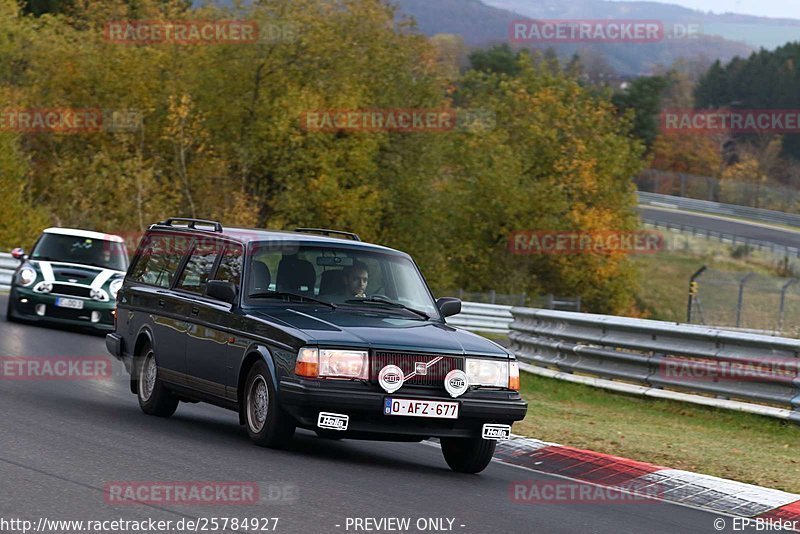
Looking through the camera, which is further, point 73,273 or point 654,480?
point 73,273

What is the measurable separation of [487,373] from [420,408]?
621 mm

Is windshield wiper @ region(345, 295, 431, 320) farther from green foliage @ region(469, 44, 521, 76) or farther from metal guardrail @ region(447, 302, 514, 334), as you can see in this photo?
green foliage @ region(469, 44, 521, 76)

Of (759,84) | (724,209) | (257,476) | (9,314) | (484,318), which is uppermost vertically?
(759,84)

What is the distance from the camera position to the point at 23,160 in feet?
159

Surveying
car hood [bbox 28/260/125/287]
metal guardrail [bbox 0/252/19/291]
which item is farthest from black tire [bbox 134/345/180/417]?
metal guardrail [bbox 0/252/19/291]

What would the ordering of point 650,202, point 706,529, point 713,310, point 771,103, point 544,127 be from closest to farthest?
point 706,529, point 713,310, point 544,127, point 650,202, point 771,103

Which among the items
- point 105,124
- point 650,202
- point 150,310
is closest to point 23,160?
point 105,124

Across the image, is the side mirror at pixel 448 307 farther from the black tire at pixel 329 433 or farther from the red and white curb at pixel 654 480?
the black tire at pixel 329 433

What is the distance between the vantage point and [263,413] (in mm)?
9812

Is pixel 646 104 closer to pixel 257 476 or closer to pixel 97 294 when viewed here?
pixel 97 294

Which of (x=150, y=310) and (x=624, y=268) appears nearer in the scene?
(x=150, y=310)

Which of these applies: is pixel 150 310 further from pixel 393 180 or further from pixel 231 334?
pixel 393 180

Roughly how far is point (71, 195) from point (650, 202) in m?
50.1

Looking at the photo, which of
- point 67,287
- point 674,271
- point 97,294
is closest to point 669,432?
point 97,294
